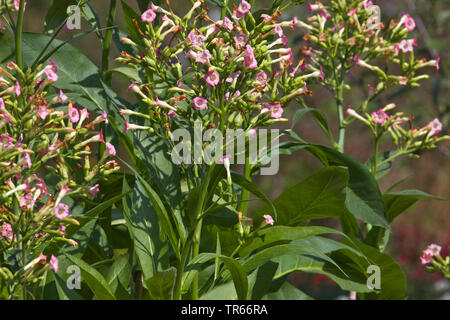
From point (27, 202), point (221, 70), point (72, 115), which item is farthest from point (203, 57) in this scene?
point (27, 202)

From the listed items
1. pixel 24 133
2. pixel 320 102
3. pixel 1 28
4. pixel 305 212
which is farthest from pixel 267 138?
pixel 320 102

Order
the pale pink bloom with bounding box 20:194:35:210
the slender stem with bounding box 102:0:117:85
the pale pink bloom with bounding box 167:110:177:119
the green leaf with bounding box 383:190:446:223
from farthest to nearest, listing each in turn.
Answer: the green leaf with bounding box 383:190:446:223
the slender stem with bounding box 102:0:117:85
the pale pink bloom with bounding box 167:110:177:119
the pale pink bloom with bounding box 20:194:35:210

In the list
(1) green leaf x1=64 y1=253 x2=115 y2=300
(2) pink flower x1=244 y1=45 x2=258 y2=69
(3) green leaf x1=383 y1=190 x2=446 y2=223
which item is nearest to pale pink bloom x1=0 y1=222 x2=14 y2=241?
(1) green leaf x1=64 y1=253 x2=115 y2=300

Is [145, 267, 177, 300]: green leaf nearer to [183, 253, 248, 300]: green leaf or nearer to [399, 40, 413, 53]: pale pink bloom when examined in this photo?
[183, 253, 248, 300]: green leaf

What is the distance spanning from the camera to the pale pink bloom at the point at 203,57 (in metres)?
0.99

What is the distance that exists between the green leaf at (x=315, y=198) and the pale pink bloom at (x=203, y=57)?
33 cm

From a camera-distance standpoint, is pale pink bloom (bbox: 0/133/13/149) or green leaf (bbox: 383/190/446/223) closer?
pale pink bloom (bbox: 0/133/13/149)

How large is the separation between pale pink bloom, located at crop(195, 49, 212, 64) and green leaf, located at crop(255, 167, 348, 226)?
33cm

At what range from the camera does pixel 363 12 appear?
56.8 inches

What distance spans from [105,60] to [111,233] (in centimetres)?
38

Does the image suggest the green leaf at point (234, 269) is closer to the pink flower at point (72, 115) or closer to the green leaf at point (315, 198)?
the green leaf at point (315, 198)

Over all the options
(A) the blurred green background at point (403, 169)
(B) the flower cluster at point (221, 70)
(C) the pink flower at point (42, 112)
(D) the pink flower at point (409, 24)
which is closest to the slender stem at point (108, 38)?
(B) the flower cluster at point (221, 70)

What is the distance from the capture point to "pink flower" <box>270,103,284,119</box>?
1060mm

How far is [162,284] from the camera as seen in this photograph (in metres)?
1.05
